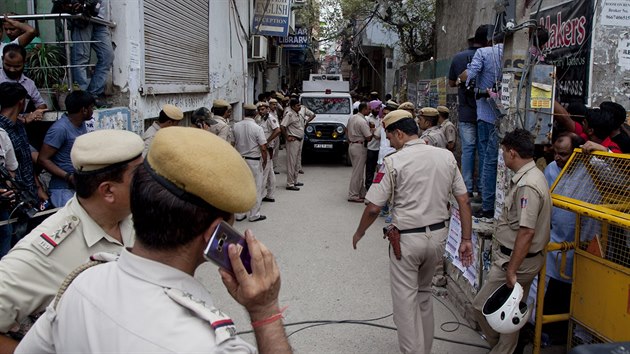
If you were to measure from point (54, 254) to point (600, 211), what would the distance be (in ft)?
10.6

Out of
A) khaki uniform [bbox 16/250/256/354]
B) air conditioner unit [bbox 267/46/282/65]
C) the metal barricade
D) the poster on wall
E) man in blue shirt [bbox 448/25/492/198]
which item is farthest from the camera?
air conditioner unit [bbox 267/46/282/65]

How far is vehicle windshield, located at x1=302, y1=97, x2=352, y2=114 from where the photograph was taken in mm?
16094

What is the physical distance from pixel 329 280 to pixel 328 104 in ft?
34.8

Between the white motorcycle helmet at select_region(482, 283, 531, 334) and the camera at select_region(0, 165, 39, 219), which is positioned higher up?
the camera at select_region(0, 165, 39, 219)

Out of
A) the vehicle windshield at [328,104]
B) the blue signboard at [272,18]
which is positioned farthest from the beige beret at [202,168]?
the blue signboard at [272,18]

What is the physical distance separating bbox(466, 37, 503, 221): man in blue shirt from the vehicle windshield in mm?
9549

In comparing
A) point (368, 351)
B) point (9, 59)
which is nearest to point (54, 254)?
point (368, 351)

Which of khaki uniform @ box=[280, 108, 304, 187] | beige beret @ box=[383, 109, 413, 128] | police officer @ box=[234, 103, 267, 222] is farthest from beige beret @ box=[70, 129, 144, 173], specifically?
khaki uniform @ box=[280, 108, 304, 187]

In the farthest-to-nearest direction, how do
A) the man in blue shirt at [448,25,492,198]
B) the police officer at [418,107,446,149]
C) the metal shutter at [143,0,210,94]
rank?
1. the metal shutter at [143,0,210,94]
2. the police officer at [418,107,446,149]
3. the man in blue shirt at [448,25,492,198]

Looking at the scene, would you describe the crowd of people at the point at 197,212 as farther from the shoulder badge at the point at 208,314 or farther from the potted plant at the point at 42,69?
the potted plant at the point at 42,69

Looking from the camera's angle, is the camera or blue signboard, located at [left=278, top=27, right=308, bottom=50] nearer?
the camera

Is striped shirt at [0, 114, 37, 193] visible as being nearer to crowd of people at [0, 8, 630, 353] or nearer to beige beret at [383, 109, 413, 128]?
crowd of people at [0, 8, 630, 353]

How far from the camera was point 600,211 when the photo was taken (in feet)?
11.6

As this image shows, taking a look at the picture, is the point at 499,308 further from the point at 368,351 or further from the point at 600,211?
the point at 368,351
